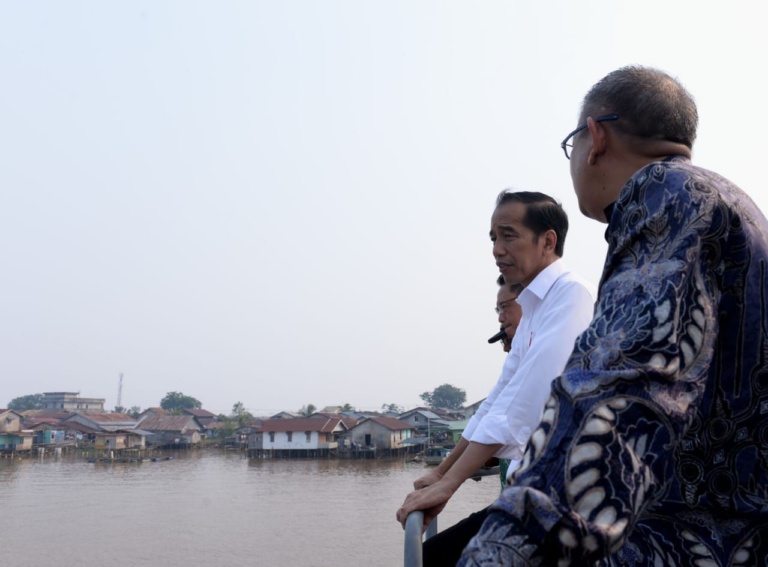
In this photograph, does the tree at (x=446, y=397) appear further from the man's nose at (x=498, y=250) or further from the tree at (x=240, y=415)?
the man's nose at (x=498, y=250)

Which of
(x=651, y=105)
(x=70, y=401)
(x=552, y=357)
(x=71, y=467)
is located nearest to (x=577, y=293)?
(x=552, y=357)

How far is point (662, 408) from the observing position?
2.02ft

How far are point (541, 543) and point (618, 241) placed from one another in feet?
1.17

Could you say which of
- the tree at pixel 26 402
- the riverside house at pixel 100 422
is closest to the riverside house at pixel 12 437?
the riverside house at pixel 100 422

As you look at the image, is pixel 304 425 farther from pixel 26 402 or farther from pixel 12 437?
pixel 26 402

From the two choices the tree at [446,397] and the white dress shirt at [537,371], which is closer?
the white dress shirt at [537,371]

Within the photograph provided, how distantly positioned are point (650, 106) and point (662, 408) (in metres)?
0.47

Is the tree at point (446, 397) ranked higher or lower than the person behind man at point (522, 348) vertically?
higher

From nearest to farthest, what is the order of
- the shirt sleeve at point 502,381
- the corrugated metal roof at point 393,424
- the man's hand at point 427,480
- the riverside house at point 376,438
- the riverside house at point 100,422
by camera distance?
the man's hand at point 427,480 < the shirt sleeve at point 502,381 < the riverside house at point 376,438 < the corrugated metal roof at point 393,424 < the riverside house at point 100,422

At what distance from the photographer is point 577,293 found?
1.70 metres

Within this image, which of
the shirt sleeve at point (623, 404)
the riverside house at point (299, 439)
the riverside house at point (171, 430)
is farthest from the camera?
the riverside house at point (171, 430)

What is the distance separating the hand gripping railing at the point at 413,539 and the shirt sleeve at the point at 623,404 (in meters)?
0.41

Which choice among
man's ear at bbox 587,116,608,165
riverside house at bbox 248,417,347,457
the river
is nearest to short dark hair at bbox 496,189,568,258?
man's ear at bbox 587,116,608,165

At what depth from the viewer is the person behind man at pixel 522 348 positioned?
1493mm
